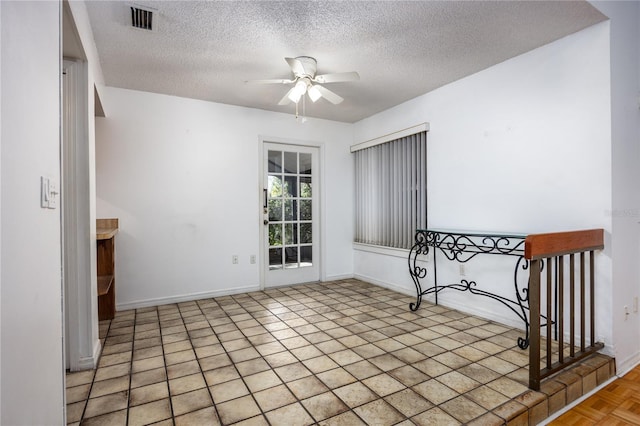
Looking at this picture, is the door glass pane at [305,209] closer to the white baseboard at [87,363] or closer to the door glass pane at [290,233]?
the door glass pane at [290,233]

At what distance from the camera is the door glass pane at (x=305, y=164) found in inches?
179

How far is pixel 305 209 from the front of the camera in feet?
15.1

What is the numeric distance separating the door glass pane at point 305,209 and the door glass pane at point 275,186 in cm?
38

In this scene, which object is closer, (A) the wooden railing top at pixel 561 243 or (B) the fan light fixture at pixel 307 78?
(A) the wooden railing top at pixel 561 243

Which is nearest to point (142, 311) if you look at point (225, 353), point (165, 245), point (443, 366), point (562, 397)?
point (165, 245)

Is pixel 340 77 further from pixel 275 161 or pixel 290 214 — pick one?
pixel 290 214

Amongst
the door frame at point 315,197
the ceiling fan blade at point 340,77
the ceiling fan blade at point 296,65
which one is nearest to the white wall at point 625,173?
the ceiling fan blade at point 340,77

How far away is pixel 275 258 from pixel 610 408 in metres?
3.40

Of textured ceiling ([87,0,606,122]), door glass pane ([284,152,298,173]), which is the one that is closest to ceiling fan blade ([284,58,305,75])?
textured ceiling ([87,0,606,122])

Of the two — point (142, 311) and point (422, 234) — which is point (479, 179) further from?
point (142, 311)

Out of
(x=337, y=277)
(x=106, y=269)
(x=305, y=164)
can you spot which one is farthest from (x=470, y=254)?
(x=106, y=269)

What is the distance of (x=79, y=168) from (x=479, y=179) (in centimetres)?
323

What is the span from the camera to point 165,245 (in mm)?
3648

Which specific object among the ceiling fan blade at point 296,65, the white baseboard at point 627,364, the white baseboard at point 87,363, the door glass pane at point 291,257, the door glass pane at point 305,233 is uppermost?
the ceiling fan blade at point 296,65
